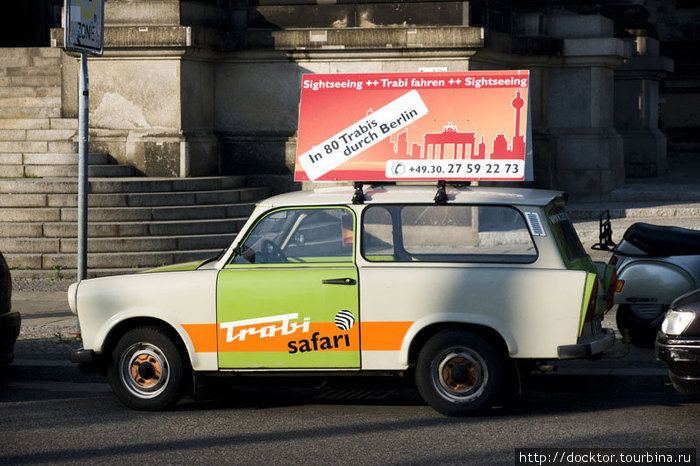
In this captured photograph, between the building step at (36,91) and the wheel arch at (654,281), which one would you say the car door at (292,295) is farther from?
the building step at (36,91)

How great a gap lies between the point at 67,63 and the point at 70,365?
8667 mm

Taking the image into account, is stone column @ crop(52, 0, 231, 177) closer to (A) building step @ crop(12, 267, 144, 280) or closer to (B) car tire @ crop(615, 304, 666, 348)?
(A) building step @ crop(12, 267, 144, 280)

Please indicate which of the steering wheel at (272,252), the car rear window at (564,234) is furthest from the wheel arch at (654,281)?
the steering wheel at (272,252)

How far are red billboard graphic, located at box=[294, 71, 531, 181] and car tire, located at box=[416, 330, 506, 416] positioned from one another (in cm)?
119

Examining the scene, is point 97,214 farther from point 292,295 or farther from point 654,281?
point 654,281

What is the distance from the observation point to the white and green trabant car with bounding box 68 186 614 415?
741 centimetres

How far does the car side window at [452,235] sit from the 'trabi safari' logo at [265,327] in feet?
2.07

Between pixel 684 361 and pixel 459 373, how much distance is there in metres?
1.40

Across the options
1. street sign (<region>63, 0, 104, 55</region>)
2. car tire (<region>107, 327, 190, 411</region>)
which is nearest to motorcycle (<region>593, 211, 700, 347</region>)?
car tire (<region>107, 327, 190, 411</region>)

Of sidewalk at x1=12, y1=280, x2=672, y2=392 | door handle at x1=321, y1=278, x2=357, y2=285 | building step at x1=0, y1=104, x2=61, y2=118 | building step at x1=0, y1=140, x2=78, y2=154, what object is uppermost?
building step at x1=0, y1=104, x2=61, y2=118

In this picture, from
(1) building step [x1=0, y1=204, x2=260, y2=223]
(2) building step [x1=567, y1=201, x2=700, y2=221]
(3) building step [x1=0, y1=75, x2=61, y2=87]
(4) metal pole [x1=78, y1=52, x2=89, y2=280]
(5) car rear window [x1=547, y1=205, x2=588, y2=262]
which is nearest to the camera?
(5) car rear window [x1=547, y1=205, x2=588, y2=262]

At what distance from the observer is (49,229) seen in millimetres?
13953

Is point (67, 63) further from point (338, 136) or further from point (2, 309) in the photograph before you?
point (338, 136)

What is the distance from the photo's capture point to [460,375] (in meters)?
7.48
